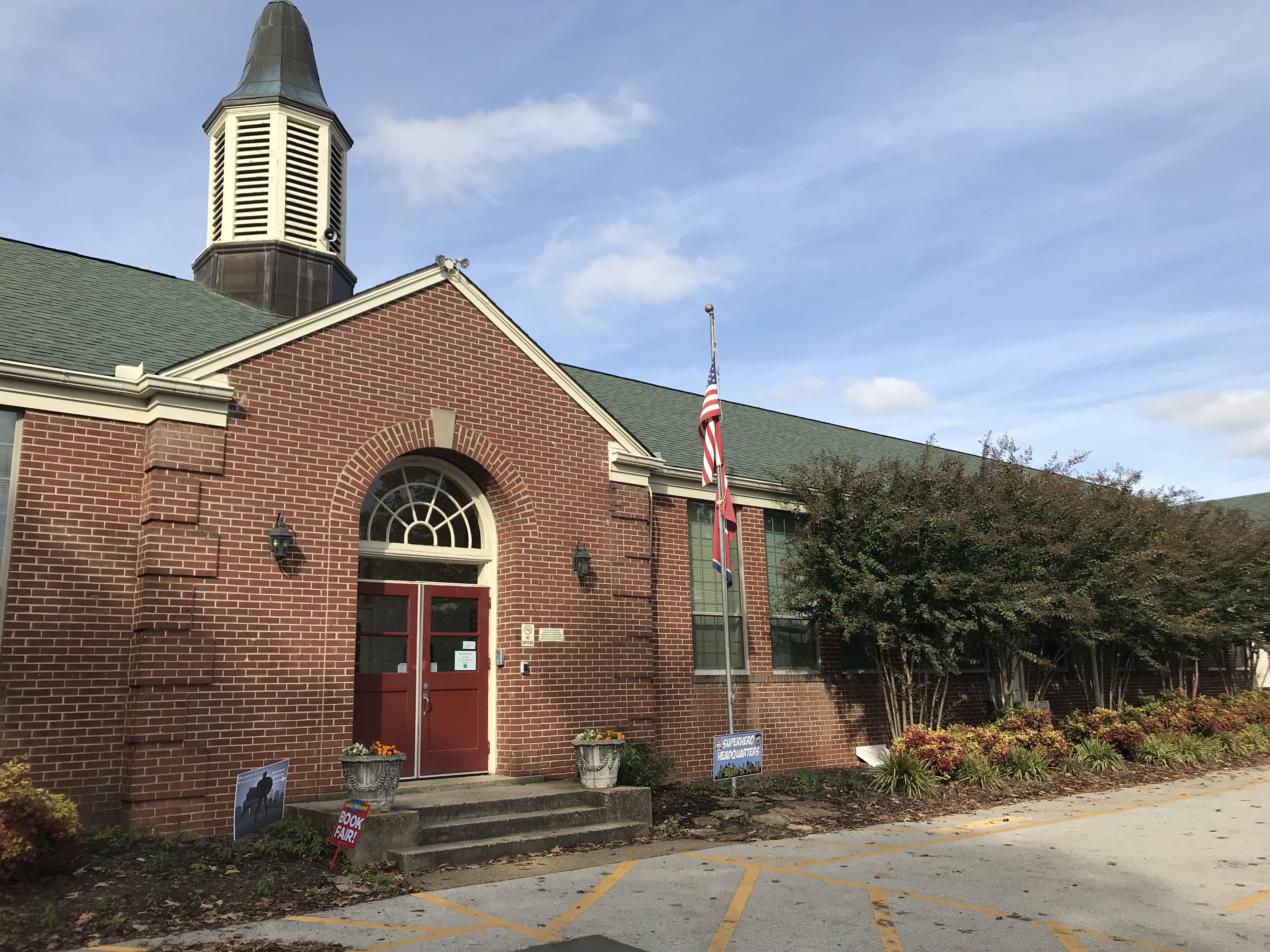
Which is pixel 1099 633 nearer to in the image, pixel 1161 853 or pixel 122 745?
pixel 1161 853

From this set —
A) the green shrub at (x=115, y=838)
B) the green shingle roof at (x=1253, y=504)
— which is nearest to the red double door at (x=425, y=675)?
the green shrub at (x=115, y=838)

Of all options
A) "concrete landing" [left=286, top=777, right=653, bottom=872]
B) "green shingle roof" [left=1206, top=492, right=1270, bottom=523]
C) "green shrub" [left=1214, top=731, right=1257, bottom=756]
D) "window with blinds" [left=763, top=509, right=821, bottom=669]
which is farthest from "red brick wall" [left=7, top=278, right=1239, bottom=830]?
"green shingle roof" [left=1206, top=492, right=1270, bottom=523]

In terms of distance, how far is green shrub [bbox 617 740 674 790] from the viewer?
11531mm

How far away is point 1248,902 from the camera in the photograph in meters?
7.39

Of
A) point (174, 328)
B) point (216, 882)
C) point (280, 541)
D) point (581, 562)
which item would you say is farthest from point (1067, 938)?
point (174, 328)

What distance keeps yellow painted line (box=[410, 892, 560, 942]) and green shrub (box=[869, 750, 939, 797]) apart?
731cm

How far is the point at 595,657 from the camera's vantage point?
12406 millimetres

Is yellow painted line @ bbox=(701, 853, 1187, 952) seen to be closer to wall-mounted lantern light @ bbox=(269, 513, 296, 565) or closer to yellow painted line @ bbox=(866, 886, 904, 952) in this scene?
yellow painted line @ bbox=(866, 886, 904, 952)

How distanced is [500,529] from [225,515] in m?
3.36

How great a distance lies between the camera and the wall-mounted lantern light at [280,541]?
10.1 m

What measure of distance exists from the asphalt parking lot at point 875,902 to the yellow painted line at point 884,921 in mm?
23

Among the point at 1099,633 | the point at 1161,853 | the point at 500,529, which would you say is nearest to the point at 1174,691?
the point at 1099,633

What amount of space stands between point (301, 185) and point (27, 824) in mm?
10442

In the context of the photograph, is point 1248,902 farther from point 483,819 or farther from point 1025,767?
point 1025,767
